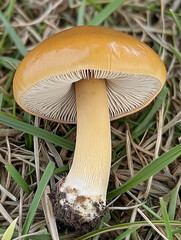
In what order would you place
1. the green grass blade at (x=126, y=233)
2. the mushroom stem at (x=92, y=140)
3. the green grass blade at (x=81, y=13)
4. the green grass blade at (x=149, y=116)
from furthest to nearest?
the green grass blade at (x=81, y=13), the green grass blade at (x=149, y=116), the mushroom stem at (x=92, y=140), the green grass blade at (x=126, y=233)

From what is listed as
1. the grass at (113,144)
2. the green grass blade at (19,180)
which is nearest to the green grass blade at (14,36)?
the grass at (113,144)

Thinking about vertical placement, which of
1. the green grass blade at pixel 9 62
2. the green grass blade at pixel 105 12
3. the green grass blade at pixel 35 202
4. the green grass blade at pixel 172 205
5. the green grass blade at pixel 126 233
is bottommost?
the green grass blade at pixel 172 205

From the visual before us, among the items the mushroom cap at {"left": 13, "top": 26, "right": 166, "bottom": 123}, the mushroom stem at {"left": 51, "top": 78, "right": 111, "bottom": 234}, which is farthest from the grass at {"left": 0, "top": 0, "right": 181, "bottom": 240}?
the mushroom cap at {"left": 13, "top": 26, "right": 166, "bottom": 123}

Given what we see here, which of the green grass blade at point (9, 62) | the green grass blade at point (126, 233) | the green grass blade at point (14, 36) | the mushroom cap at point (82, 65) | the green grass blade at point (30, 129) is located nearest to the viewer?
the mushroom cap at point (82, 65)

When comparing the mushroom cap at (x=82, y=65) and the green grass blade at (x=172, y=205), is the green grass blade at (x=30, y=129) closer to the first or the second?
the mushroom cap at (x=82, y=65)

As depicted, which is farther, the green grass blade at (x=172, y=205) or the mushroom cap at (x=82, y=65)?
the green grass blade at (x=172, y=205)

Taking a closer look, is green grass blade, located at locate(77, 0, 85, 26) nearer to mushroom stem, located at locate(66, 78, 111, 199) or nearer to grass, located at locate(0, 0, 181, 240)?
grass, located at locate(0, 0, 181, 240)

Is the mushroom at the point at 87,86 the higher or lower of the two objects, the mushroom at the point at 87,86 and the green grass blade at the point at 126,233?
the higher

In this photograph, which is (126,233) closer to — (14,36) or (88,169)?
(88,169)
